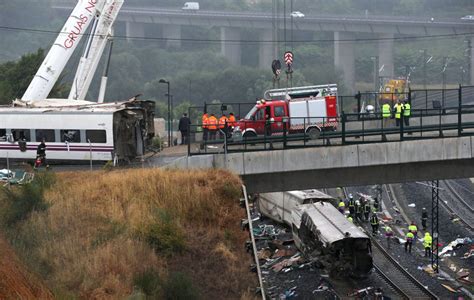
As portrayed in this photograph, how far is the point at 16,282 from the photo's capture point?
15.1m

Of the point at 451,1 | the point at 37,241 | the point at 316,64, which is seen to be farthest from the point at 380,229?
the point at 451,1

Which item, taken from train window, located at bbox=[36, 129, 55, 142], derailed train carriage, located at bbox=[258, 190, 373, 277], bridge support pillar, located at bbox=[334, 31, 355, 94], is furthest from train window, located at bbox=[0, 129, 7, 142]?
bridge support pillar, located at bbox=[334, 31, 355, 94]

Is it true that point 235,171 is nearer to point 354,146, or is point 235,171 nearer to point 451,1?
point 354,146

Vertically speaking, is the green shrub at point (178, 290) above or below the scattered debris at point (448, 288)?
above

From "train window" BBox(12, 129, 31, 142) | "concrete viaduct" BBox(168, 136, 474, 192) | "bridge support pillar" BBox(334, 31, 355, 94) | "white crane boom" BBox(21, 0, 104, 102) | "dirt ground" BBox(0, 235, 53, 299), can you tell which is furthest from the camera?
"bridge support pillar" BBox(334, 31, 355, 94)

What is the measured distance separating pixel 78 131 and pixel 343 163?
9921 mm

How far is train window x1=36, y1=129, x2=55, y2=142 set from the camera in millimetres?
30672

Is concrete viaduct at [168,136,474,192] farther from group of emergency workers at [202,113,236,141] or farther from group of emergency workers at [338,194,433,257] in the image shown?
group of emergency workers at [338,194,433,257]

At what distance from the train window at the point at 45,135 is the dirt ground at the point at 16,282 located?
45.8 feet

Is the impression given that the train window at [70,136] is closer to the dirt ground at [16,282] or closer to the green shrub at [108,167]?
the green shrub at [108,167]

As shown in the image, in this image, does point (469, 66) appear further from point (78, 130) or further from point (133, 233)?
point (133, 233)

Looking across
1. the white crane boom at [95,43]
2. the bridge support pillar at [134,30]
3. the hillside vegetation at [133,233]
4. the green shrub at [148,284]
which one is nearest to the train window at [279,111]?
the white crane boom at [95,43]

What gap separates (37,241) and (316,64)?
11643 centimetres

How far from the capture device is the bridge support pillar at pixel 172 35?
5704 inches
